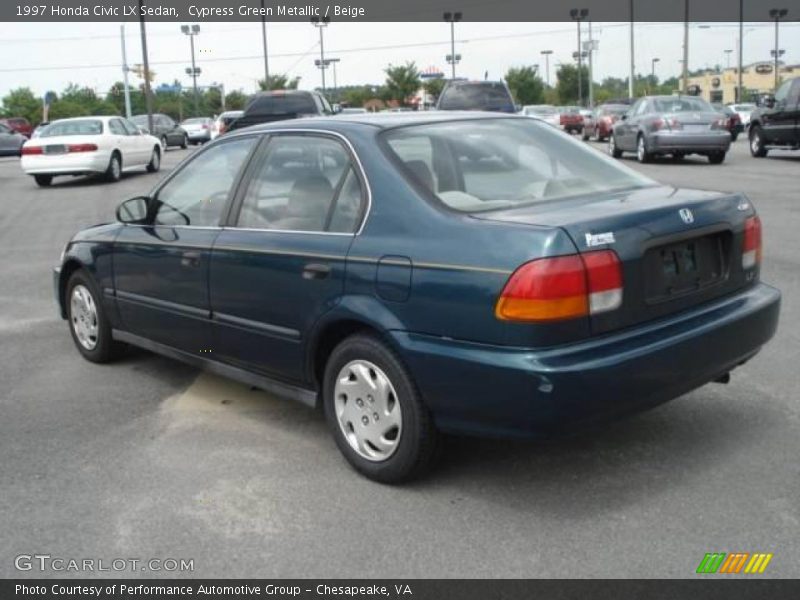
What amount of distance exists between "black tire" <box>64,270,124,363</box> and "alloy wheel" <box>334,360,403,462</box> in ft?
7.91

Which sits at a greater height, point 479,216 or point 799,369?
point 479,216

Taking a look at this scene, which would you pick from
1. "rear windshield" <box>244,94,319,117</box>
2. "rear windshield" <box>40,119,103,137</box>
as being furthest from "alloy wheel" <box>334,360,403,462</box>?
"rear windshield" <box>40,119,103,137</box>

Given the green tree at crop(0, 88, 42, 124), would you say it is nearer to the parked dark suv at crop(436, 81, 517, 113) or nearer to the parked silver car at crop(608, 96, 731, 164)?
the parked dark suv at crop(436, 81, 517, 113)

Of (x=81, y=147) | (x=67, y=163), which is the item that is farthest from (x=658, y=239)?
(x=67, y=163)

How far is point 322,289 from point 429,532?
1.16 meters

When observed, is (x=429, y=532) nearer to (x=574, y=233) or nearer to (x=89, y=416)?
(x=574, y=233)

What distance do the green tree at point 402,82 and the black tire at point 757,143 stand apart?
48638mm

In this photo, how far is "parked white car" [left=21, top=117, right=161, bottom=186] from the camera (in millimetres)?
19125

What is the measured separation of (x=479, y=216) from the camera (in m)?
3.73

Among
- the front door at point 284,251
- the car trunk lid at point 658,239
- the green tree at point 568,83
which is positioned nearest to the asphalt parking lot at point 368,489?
the front door at point 284,251

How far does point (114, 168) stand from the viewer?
776 inches

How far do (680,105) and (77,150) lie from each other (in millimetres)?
12826

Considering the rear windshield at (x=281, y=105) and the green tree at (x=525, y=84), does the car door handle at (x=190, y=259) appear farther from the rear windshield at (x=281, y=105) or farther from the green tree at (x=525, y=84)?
the green tree at (x=525, y=84)

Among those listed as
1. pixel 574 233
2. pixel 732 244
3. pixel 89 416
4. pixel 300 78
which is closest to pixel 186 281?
pixel 89 416
